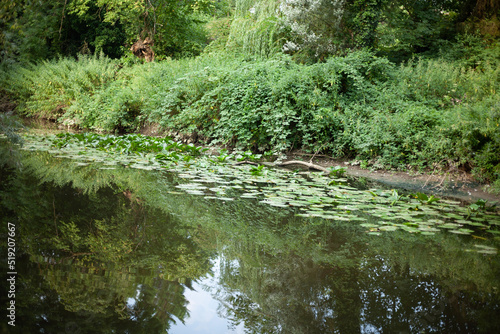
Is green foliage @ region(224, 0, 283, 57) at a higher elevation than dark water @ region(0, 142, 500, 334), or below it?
higher

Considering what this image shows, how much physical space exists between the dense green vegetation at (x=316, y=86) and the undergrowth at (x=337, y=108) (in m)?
0.03

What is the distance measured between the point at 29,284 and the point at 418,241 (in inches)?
109

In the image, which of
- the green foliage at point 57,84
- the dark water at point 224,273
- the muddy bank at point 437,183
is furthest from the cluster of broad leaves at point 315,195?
→ the green foliage at point 57,84

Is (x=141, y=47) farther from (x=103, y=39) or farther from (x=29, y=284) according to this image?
(x=29, y=284)

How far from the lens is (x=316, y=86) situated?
8039 mm

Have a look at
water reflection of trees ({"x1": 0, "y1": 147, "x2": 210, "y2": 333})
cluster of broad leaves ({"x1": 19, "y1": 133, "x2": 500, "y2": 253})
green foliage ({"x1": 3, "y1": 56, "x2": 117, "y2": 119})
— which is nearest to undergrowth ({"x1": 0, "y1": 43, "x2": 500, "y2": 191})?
cluster of broad leaves ({"x1": 19, "y1": 133, "x2": 500, "y2": 253})

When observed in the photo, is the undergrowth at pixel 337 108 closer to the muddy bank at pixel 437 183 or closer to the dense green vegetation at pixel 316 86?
the dense green vegetation at pixel 316 86

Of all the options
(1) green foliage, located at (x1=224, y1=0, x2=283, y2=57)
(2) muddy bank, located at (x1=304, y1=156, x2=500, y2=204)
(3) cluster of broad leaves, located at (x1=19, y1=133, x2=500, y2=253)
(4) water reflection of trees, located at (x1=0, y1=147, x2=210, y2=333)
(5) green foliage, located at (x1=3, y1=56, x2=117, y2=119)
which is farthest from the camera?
(5) green foliage, located at (x1=3, y1=56, x2=117, y2=119)

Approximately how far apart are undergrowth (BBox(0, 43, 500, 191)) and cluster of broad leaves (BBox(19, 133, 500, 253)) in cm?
136

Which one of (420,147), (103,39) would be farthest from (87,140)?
(103,39)

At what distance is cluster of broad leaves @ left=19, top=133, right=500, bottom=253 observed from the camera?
11.4ft

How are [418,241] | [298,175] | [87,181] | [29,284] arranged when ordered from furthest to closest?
[298,175] < [87,181] < [418,241] < [29,284]

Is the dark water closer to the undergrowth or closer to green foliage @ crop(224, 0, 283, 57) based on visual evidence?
the undergrowth

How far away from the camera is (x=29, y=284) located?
5.93 feet
